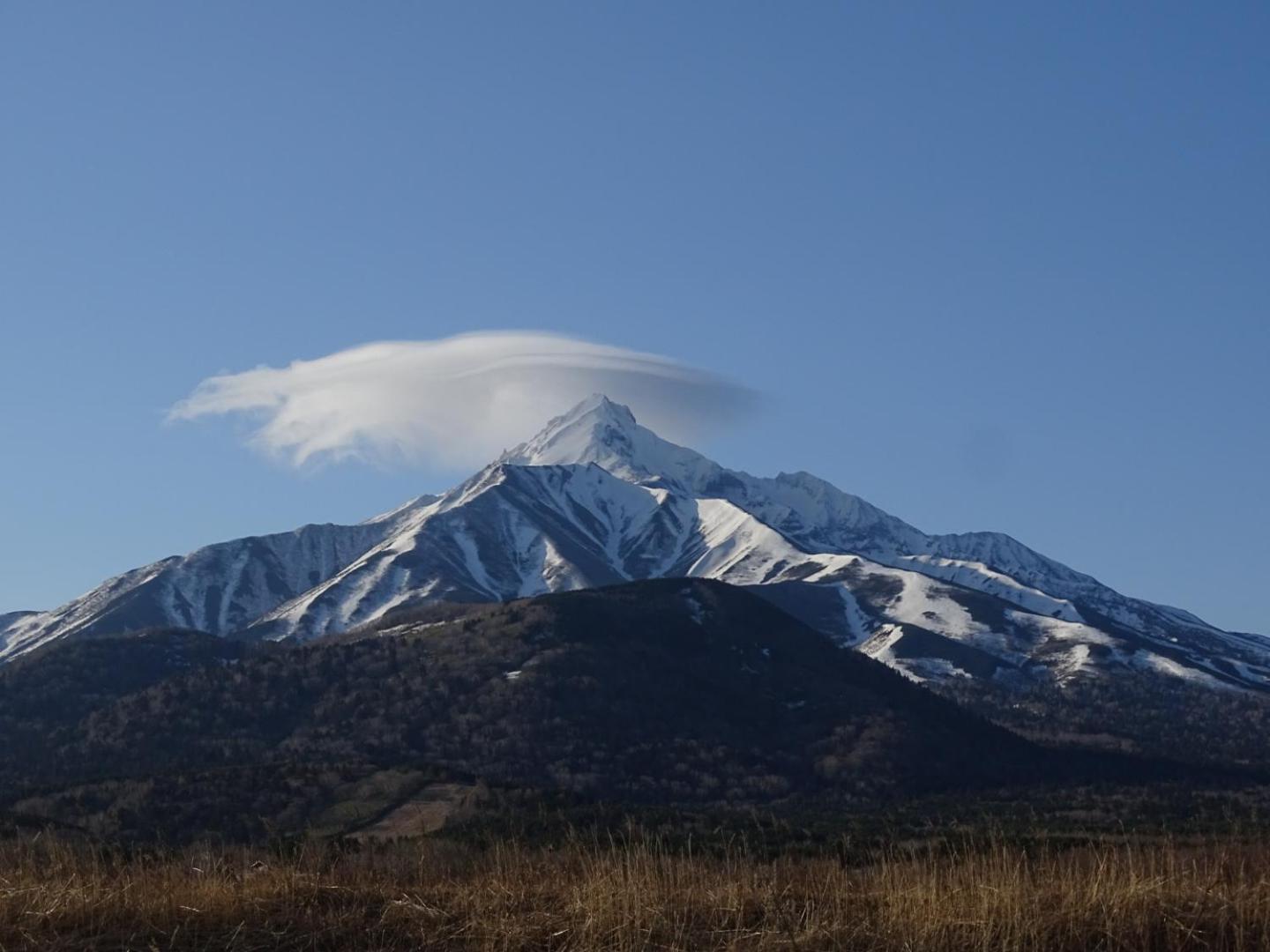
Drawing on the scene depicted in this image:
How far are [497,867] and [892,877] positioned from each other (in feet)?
16.5

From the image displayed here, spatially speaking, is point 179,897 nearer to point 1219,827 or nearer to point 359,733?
point 1219,827

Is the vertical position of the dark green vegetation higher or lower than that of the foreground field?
lower

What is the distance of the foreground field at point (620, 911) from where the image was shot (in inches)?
597

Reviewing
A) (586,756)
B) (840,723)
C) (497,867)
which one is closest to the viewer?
(497,867)

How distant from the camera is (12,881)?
16641 millimetres

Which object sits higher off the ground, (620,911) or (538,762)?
(620,911)

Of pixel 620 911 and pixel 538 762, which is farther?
pixel 538 762

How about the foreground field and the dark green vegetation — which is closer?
the foreground field

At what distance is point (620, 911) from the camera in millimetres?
15641

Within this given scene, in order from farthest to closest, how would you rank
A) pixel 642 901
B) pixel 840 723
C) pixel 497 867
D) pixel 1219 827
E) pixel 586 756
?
1. pixel 840 723
2. pixel 586 756
3. pixel 1219 827
4. pixel 497 867
5. pixel 642 901

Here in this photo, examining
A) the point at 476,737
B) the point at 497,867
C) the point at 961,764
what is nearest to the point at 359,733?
the point at 476,737

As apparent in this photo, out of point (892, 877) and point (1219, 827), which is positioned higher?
A: point (892, 877)

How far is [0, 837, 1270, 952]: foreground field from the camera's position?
49.7 ft

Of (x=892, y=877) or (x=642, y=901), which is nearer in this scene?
(x=642, y=901)
